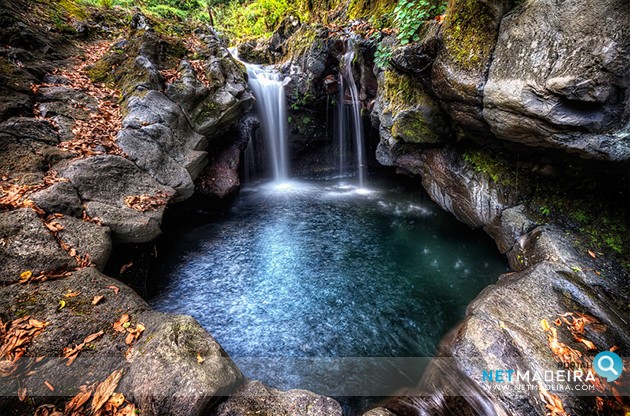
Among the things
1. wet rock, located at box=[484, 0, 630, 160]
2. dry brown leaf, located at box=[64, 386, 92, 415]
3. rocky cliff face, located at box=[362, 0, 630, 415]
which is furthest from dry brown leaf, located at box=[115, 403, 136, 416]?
wet rock, located at box=[484, 0, 630, 160]

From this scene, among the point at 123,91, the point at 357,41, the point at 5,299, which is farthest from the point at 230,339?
the point at 357,41

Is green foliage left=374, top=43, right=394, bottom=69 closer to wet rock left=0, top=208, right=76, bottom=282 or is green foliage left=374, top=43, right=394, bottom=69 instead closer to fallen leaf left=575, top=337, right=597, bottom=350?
fallen leaf left=575, top=337, right=597, bottom=350

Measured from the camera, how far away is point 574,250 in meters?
4.70

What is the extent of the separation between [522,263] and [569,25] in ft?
13.2

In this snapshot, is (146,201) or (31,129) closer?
(31,129)

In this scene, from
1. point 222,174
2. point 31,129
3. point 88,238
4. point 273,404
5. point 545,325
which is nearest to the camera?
point 273,404

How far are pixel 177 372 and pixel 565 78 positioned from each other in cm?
600

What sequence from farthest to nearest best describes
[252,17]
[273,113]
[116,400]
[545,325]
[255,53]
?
[252,17]
[255,53]
[273,113]
[545,325]
[116,400]

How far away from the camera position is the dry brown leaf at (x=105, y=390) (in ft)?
8.04

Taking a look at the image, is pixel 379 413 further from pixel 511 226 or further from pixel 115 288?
pixel 511 226

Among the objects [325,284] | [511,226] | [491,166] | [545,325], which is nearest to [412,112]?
[491,166]

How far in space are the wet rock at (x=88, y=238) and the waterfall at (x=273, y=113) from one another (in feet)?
31.6

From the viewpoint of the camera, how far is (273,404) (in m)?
2.76

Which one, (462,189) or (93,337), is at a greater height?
(462,189)
